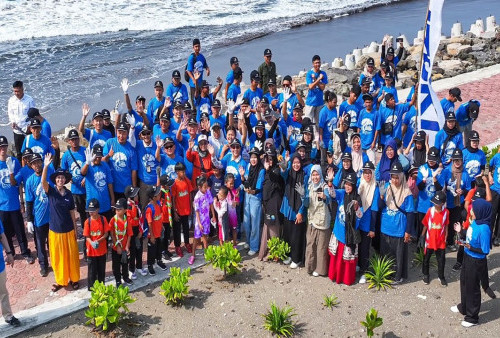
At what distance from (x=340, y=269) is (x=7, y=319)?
4.71 meters

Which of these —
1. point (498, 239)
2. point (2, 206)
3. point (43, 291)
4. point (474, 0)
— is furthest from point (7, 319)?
point (474, 0)

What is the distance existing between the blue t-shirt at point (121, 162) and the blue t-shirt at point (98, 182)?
26 centimetres

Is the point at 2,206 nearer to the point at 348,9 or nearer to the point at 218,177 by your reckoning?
the point at 218,177

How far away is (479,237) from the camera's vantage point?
700 centimetres

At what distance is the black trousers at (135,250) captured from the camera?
26.5 ft

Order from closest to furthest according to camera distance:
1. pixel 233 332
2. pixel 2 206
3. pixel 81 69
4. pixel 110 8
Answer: pixel 233 332 → pixel 2 206 → pixel 81 69 → pixel 110 8

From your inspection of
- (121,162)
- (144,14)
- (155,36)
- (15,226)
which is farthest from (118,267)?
(144,14)

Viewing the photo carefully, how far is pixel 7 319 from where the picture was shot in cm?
739

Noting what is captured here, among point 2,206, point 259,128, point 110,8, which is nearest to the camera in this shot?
point 2,206

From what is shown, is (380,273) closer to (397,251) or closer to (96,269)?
(397,251)

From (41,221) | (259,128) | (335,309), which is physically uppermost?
(259,128)

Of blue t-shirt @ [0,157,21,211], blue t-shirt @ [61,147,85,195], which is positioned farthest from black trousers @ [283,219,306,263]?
blue t-shirt @ [0,157,21,211]

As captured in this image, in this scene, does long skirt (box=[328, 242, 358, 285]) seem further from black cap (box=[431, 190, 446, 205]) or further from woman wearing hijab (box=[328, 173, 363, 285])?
black cap (box=[431, 190, 446, 205])

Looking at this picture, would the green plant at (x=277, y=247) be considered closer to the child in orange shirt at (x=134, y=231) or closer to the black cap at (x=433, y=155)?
the child in orange shirt at (x=134, y=231)
